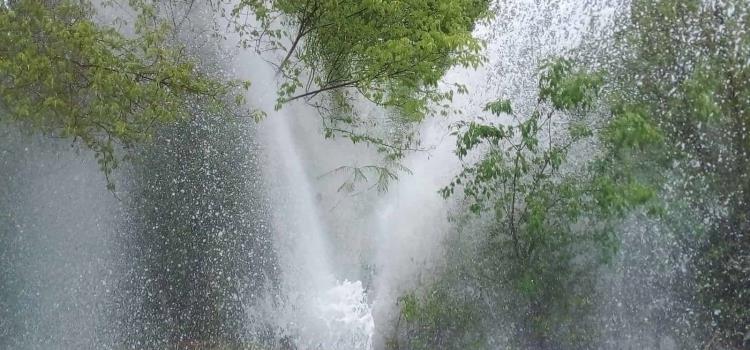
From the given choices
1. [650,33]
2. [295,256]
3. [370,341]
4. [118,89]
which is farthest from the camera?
[295,256]

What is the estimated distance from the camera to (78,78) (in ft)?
19.3

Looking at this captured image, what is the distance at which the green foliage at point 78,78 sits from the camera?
552 cm

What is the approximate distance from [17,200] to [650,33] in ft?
17.5

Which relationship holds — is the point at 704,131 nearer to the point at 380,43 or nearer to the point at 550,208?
the point at 550,208

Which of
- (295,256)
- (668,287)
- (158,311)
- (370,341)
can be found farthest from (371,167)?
(668,287)

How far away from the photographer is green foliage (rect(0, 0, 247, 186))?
18.1 ft

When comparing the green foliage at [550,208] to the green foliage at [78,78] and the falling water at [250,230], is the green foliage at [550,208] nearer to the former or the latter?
the falling water at [250,230]

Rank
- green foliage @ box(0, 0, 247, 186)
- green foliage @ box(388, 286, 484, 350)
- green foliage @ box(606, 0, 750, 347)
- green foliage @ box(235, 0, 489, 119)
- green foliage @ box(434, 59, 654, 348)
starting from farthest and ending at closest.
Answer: green foliage @ box(235, 0, 489, 119) → green foliage @ box(388, 286, 484, 350) → green foliage @ box(434, 59, 654, 348) → green foliage @ box(606, 0, 750, 347) → green foliage @ box(0, 0, 247, 186)

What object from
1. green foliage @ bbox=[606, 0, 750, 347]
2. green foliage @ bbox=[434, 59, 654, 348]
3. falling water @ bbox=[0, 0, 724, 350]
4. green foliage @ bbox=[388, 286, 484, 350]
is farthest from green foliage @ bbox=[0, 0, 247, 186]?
green foliage @ bbox=[606, 0, 750, 347]

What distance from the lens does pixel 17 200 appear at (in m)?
6.70

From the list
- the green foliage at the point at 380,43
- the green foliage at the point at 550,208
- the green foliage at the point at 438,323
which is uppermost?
the green foliage at the point at 380,43

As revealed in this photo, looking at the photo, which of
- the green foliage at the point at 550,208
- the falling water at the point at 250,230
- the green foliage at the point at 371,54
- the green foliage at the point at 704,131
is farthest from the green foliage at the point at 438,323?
the green foliage at the point at 704,131

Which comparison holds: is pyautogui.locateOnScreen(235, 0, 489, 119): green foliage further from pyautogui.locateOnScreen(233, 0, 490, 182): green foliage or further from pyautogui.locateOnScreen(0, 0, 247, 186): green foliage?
pyautogui.locateOnScreen(0, 0, 247, 186): green foliage

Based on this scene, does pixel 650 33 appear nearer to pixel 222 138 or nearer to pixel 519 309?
pixel 519 309
